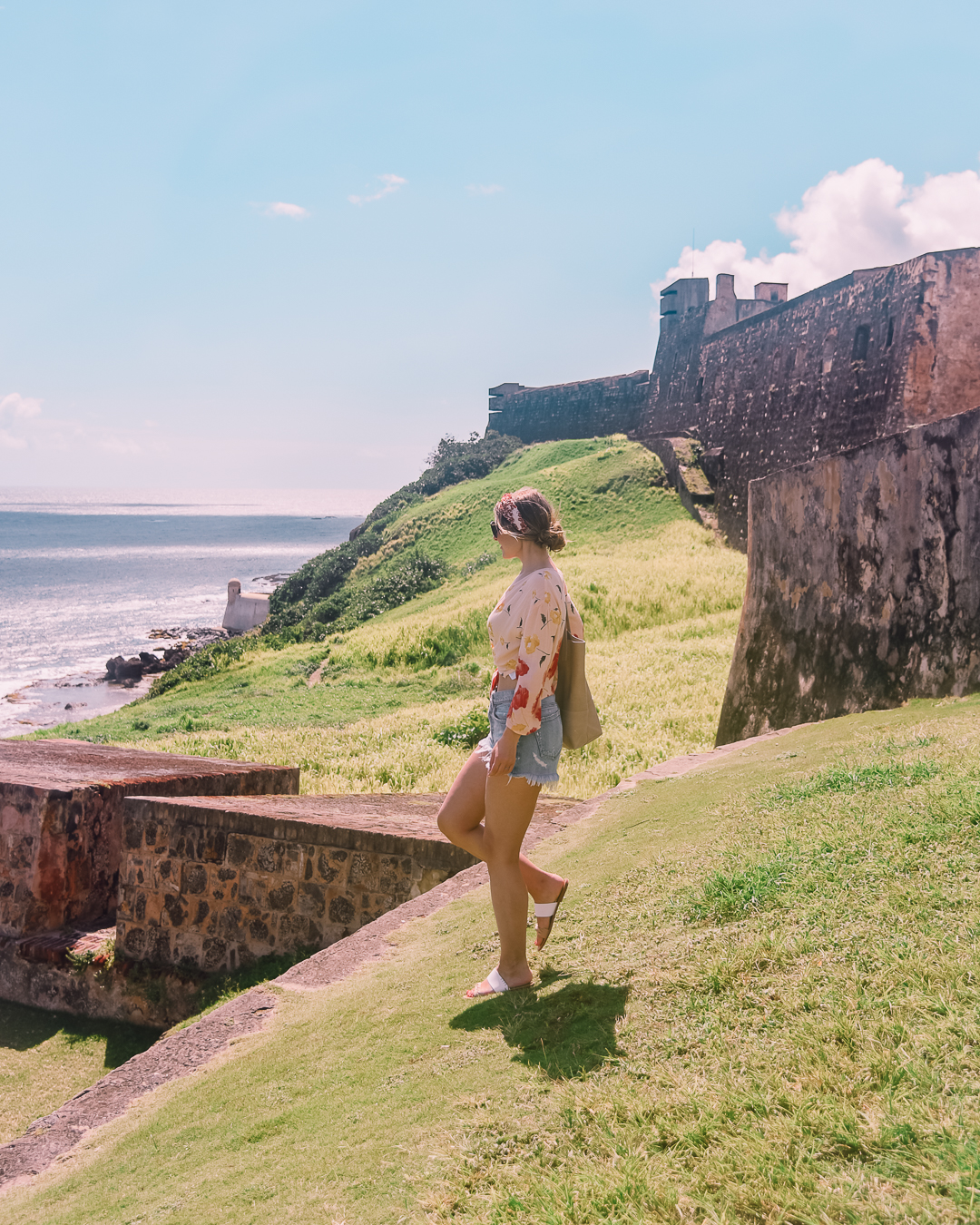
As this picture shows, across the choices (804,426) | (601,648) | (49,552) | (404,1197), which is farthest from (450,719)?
(49,552)

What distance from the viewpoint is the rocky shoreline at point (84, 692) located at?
28781 mm

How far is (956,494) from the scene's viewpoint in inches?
238

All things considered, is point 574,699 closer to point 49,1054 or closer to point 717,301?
point 49,1054

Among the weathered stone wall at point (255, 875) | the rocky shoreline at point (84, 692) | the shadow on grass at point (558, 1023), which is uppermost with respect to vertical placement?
the shadow on grass at point (558, 1023)

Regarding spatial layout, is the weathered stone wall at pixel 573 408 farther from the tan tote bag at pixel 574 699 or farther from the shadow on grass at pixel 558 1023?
the shadow on grass at pixel 558 1023

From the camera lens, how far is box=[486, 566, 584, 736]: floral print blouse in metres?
3.17

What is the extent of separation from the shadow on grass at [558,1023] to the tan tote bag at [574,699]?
0.80 m

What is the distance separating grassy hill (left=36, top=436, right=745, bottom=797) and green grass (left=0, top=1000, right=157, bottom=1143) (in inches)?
168

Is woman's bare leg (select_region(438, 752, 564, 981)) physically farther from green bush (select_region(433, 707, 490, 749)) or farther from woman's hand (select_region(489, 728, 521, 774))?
green bush (select_region(433, 707, 490, 749))

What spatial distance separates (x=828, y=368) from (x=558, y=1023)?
23.8 metres

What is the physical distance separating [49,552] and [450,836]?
127630 millimetres

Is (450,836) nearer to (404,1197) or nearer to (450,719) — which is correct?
(404,1197)

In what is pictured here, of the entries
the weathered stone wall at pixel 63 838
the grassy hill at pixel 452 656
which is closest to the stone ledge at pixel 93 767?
the weathered stone wall at pixel 63 838

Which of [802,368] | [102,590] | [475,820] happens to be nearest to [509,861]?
[475,820]
